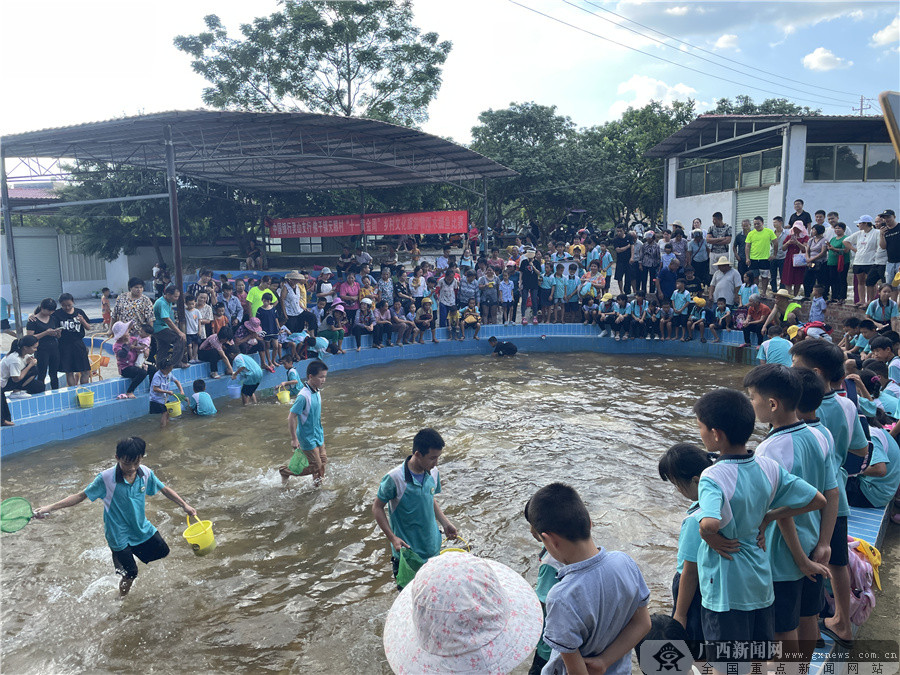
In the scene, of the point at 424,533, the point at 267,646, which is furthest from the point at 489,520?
the point at 267,646

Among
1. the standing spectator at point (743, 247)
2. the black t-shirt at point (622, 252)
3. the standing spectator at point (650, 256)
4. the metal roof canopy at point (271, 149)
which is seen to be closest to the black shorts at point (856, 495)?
the metal roof canopy at point (271, 149)

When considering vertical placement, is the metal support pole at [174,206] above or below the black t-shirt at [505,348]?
above

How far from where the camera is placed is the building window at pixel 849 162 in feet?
55.7

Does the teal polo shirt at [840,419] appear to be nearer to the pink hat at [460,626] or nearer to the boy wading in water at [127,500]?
the pink hat at [460,626]

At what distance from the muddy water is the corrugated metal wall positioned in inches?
833

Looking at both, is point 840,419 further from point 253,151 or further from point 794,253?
point 253,151

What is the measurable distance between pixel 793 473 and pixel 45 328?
34.3 feet

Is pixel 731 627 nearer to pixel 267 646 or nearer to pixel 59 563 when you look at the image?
A: pixel 267 646

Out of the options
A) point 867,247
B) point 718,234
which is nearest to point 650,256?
point 718,234

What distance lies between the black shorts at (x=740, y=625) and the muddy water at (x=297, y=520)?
199 centimetres

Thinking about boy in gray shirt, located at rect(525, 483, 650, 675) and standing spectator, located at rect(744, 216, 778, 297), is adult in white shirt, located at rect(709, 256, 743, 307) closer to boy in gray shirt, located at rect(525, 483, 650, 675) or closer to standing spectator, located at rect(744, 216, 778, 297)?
standing spectator, located at rect(744, 216, 778, 297)

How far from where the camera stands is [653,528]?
589 cm

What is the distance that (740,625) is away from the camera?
9.21 feet

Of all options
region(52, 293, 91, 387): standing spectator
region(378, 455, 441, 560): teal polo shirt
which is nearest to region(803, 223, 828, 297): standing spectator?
region(378, 455, 441, 560): teal polo shirt
